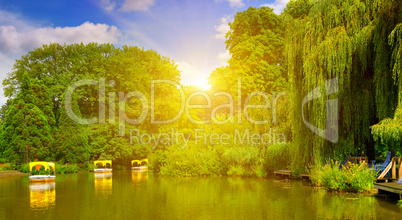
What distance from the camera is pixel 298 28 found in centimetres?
1941

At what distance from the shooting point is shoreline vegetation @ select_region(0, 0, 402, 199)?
1667 cm

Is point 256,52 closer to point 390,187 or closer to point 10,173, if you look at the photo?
point 390,187

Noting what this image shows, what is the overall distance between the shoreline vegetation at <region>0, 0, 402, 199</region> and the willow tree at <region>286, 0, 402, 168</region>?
0.05m

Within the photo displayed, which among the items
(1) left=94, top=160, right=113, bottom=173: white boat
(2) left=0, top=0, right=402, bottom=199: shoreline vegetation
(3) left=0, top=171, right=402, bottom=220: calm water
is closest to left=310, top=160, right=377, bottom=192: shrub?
(2) left=0, top=0, right=402, bottom=199: shoreline vegetation

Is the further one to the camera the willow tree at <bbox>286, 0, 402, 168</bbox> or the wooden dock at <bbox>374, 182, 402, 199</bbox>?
the willow tree at <bbox>286, 0, 402, 168</bbox>

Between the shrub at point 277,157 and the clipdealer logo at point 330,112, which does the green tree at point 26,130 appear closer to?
the shrub at point 277,157

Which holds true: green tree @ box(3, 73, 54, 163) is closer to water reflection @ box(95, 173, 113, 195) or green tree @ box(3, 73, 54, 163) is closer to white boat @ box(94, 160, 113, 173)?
white boat @ box(94, 160, 113, 173)

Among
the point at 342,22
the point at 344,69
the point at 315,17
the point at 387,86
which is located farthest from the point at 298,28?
the point at 387,86

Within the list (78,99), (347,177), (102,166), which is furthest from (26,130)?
(347,177)

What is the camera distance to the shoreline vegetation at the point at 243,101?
16.7 meters

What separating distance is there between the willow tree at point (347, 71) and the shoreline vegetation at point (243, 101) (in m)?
0.05

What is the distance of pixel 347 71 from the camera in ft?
55.5

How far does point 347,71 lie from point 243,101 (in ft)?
74.2

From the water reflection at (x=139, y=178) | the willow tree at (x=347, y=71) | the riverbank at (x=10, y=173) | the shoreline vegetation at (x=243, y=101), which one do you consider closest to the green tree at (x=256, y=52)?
the shoreline vegetation at (x=243, y=101)
